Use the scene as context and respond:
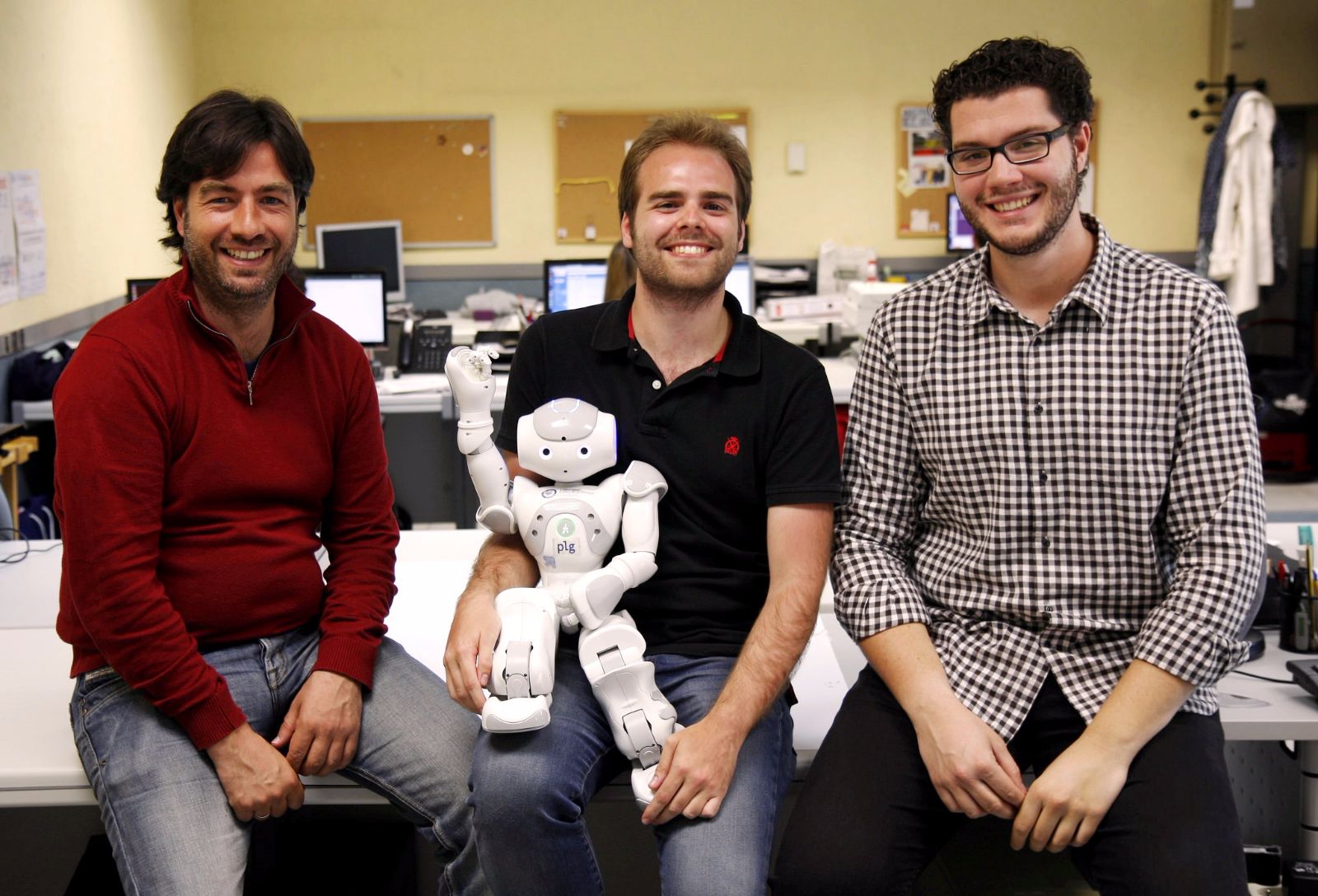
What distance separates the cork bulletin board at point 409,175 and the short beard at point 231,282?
4567 millimetres

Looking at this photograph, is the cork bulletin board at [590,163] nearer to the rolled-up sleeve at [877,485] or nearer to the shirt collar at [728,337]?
the shirt collar at [728,337]

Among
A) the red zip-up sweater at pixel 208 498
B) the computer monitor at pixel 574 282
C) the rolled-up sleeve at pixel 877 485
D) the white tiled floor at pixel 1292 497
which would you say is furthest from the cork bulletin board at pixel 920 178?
the red zip-up sweater at pixel 208 498

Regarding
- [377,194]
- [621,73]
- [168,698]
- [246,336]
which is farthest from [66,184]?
[168,698]

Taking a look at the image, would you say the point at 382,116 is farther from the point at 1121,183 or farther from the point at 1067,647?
the point at 1067,647

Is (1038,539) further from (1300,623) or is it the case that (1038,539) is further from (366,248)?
(366,248)

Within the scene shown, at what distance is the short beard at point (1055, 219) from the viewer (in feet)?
5.11

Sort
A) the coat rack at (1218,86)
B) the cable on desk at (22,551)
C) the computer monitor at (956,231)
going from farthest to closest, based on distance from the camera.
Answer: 1. the computer monitor at (956,231)
2. the coat rack at (1218,86)
3. the cable on desk at (22,551)

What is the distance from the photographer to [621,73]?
605 cm

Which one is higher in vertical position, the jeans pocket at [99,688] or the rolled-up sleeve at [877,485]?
the rolled-up sleeve at [877,485]

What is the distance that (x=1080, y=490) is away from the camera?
1.56 metres

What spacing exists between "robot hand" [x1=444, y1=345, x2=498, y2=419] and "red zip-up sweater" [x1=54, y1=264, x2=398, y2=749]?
0.21 metres

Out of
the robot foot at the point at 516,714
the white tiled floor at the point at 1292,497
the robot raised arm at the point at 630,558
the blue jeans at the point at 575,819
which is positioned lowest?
the white tiled floor at the point at 1292,497

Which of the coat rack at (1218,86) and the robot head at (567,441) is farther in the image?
the coat rack at (1218,86)

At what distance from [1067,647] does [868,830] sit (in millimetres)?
362
